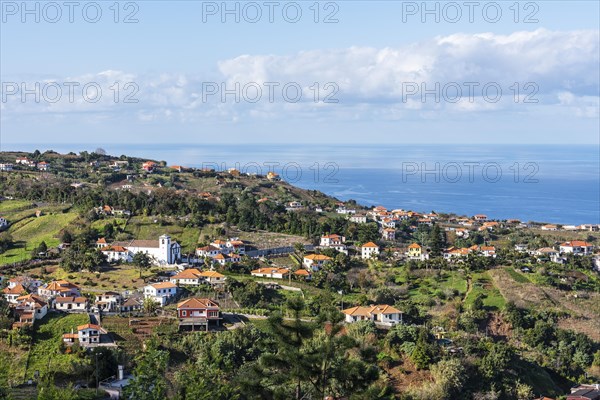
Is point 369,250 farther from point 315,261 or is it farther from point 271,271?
point 271,271

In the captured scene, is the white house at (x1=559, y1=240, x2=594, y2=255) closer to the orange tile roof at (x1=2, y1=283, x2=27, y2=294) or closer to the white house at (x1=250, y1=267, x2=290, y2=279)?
the white house at (x1=250, y1=267, x2=290, y2=279)

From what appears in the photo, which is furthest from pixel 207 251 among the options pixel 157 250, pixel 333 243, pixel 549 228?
pixel 549 228

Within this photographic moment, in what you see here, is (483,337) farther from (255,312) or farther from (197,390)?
(197,390)

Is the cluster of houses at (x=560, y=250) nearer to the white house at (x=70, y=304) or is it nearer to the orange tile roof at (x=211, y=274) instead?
the orange tile roof at (x=211, y=274)

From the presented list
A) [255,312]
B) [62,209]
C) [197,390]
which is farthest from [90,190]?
[197,390]

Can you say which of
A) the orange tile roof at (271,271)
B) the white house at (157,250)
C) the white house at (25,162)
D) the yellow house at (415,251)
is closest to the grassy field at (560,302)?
the yellow house at (415,251)
